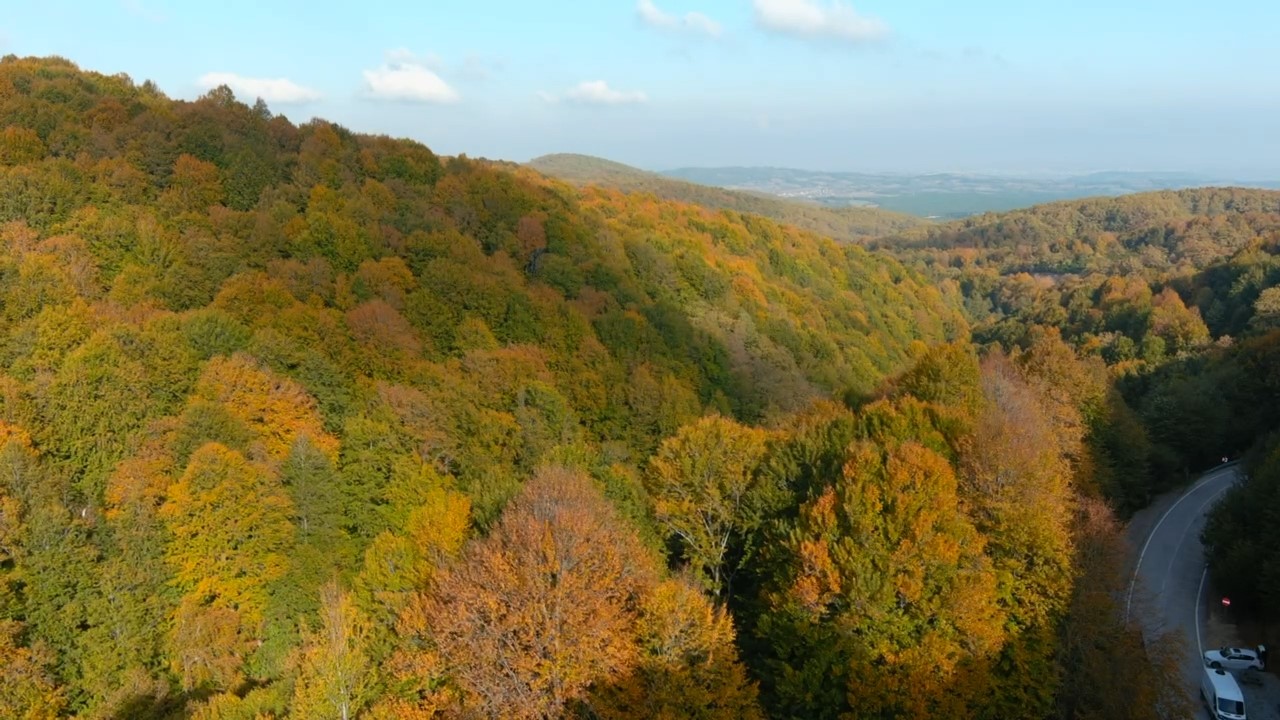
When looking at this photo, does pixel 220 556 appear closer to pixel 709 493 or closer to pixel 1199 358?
pixel 709 493

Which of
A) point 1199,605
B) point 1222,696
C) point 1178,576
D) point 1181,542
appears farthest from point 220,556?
point 1181,542

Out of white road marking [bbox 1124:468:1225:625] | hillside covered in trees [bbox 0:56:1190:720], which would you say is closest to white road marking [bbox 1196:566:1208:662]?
white road marking [bbox 1124:468:1225:625]

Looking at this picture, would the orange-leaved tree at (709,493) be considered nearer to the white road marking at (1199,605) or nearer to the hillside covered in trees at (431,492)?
the hillside covered in trees at (431,492)

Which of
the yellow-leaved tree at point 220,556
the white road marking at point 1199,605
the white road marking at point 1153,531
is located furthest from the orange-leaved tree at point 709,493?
the white road marking at point 1199,605

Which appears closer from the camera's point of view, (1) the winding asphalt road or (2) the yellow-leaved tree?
(2) the yellow-leaved tree

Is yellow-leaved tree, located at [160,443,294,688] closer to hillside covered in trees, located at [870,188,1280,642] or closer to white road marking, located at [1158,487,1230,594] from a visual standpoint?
hillside covered in trees, located at [870,188,1280,642]
